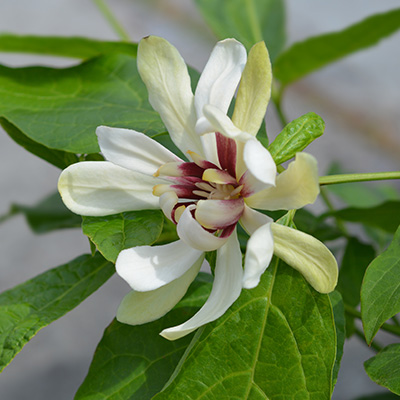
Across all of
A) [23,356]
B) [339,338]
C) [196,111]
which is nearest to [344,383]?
[23,356]

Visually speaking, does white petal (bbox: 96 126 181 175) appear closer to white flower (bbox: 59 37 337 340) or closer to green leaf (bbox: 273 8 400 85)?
white flower (bbox: 59 37 337 340)

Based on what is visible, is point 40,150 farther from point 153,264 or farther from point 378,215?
point 378,215

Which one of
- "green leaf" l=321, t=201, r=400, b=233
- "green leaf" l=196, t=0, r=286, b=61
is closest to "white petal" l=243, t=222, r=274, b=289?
"green leaf" l=321, t=201, r=400, b=233

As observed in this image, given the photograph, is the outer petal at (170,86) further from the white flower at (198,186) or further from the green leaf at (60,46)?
the green leaf at (60,46)

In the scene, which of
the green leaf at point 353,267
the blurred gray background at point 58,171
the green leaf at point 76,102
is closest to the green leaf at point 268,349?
the green leaf at point 76,102

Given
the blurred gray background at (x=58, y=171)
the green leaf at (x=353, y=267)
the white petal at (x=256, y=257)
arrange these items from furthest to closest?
the blurred gray background at (x=58, y=171), the green leaf at (x=353, y=267), the white petal at (x=256, y=257)

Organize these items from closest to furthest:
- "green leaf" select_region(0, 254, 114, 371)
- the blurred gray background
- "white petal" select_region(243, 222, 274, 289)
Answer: "white petal" select_region(243, 222, 274, 289) < "green leaf" select_region(0, 254, 114, 371) < the blurred gray background
